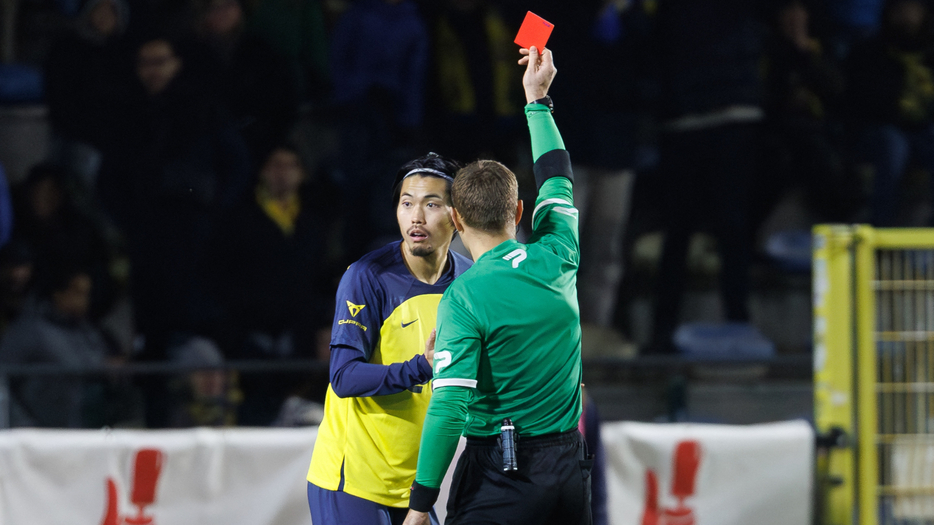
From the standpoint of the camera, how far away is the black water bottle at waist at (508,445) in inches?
120

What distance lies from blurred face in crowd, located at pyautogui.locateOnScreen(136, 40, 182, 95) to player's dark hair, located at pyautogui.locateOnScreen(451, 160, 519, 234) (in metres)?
4.76

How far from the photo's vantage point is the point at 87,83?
719 cm

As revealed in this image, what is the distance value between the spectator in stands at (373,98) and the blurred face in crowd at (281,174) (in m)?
0.40

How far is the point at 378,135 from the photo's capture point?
24.6ft

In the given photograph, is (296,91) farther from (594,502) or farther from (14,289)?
(594,502)

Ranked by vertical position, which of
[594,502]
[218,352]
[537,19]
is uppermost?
[537,19]

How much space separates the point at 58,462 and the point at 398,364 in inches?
101

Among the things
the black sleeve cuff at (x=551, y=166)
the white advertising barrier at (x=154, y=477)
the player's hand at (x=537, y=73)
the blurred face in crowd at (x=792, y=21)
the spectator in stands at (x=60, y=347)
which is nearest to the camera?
the black sleeve cuff at (x=551, y=166)

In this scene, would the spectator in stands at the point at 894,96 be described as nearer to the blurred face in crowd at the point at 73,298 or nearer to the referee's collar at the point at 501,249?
the referee's collar at the point at 501,249

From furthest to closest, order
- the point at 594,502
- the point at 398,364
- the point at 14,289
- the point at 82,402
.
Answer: the point at 14,289 → the point at 82,402 → the point at 594,502 → the point at 398,364

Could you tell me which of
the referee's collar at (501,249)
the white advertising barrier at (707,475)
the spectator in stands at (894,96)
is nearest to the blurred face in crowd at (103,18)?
the white advertising barrier at (707,475)

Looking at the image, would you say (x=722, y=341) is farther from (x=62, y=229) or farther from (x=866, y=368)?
(x=62, y=229)

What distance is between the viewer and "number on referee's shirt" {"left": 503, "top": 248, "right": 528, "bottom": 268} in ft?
10.1

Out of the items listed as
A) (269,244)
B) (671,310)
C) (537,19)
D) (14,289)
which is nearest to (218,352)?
(269,244)
